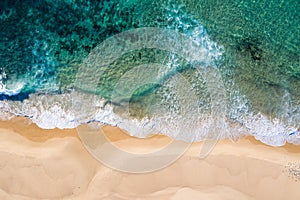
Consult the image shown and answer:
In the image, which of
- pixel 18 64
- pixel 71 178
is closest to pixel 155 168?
pixel 71 178

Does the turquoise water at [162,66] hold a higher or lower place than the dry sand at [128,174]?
higher

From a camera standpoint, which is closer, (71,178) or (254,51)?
(71,178)

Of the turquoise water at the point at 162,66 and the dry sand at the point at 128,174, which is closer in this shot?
the dry sand at the point at 128,174

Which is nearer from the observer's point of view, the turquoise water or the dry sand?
the dry sand

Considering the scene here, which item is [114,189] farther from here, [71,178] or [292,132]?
[292,132]

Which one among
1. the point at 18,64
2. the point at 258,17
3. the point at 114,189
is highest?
the point at 258,17
